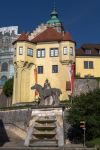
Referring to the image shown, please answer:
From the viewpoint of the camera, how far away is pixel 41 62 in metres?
70.1

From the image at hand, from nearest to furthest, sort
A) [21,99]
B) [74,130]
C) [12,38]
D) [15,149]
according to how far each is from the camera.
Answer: [15,149] → [74,130] → [21,99] → [12,38]

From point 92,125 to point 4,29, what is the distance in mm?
68071

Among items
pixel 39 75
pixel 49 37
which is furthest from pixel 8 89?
pixel 49 37

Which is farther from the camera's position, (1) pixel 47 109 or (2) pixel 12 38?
(2) pixel 12 38

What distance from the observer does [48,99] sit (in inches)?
1946

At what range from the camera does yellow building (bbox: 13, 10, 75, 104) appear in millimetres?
68188

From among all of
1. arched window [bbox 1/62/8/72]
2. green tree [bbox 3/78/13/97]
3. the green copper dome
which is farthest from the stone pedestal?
the green copper dome

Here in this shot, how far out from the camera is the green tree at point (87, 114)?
45312mm

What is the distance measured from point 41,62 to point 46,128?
2499cm

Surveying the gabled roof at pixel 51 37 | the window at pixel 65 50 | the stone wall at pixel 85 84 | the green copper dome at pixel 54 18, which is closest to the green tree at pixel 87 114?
the stone wall at pixel 85 84

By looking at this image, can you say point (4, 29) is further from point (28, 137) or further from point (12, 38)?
point (28, 137)

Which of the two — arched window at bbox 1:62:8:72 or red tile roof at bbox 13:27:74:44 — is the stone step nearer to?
red tile roof at bbox 13:27:74:44

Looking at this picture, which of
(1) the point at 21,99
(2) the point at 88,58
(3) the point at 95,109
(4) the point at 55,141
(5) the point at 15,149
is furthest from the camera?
(2) the point at 88,58

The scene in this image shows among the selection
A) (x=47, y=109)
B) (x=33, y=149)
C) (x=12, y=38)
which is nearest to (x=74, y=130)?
(x=47, y=109)
